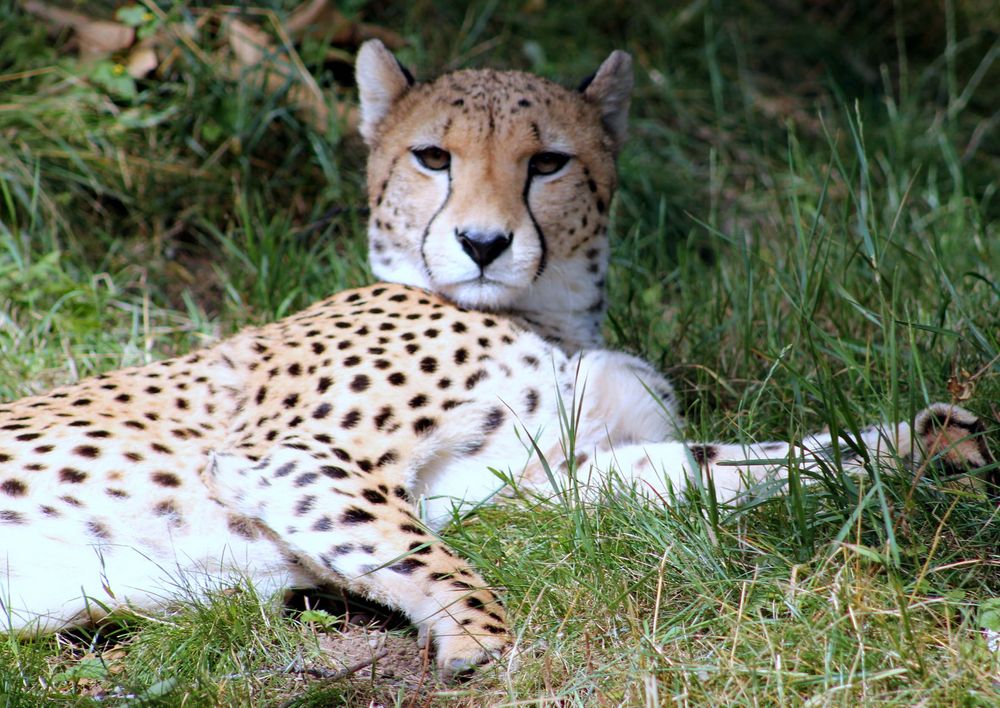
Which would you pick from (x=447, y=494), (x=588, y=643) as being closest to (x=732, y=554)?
(x=588, y=643)

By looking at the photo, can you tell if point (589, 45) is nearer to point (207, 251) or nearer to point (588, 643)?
point (207, 251)

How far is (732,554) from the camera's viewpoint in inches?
95.3

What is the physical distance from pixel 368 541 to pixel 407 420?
39 centimetres

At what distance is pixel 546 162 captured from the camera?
3311 mm

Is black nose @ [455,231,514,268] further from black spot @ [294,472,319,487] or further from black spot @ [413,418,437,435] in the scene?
black spot @ [294,472,319,487]

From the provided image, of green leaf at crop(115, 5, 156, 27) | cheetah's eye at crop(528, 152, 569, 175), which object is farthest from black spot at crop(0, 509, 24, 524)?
green leaf at crop(115, 5, 156, 27)

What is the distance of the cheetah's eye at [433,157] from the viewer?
129 inches

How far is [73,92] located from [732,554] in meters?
3.56

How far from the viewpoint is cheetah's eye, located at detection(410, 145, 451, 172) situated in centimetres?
329

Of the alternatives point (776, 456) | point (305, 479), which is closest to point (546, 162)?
point (776, 456)

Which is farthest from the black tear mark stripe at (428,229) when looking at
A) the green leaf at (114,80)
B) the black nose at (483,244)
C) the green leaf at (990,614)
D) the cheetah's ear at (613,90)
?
the green leaf at (114,80)

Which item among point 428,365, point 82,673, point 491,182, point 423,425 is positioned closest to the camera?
point 82,673

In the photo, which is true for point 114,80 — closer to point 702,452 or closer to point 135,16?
point 135,16

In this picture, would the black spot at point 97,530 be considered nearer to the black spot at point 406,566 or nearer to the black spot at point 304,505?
the black spot at point 304,505
